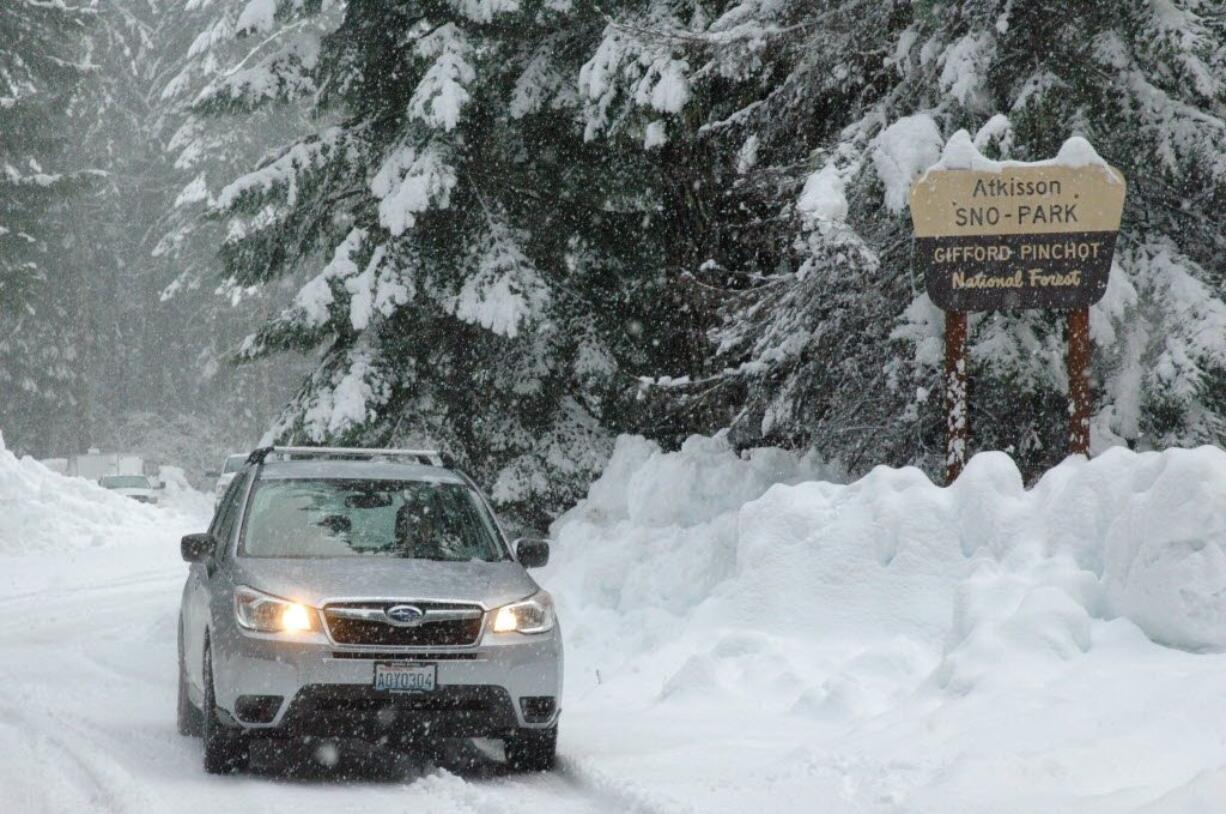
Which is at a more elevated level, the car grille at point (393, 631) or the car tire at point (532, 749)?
the car grille at point (393, 631)

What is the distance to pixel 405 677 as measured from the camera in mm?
8188

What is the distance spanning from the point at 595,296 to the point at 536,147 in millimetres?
1876

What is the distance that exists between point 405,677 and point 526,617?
76cm

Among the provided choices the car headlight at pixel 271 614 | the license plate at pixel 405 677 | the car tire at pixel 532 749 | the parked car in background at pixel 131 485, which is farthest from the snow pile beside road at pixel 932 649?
the parked car in background at pixel 131 485

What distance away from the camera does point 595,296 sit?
1928 centimetres

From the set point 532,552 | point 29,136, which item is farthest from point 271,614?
point 29,136

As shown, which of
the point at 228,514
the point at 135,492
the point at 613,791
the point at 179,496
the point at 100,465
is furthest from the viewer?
the point at 179,496

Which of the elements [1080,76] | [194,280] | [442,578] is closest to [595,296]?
[1080,76]

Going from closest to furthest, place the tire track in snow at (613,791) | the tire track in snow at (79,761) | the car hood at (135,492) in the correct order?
the tire track in snow at (613,791) < the tire track in snow at (79,761) < the car hood at (135,492)

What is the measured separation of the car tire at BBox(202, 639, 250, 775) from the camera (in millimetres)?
8234

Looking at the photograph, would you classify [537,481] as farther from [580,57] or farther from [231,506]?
[231,506]

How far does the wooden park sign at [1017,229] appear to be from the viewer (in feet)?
35.7

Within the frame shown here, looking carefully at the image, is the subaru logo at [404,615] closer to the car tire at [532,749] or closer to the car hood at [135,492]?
the car tire at [532,749]

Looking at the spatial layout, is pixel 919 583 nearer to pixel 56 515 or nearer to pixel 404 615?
pixel 404 615
